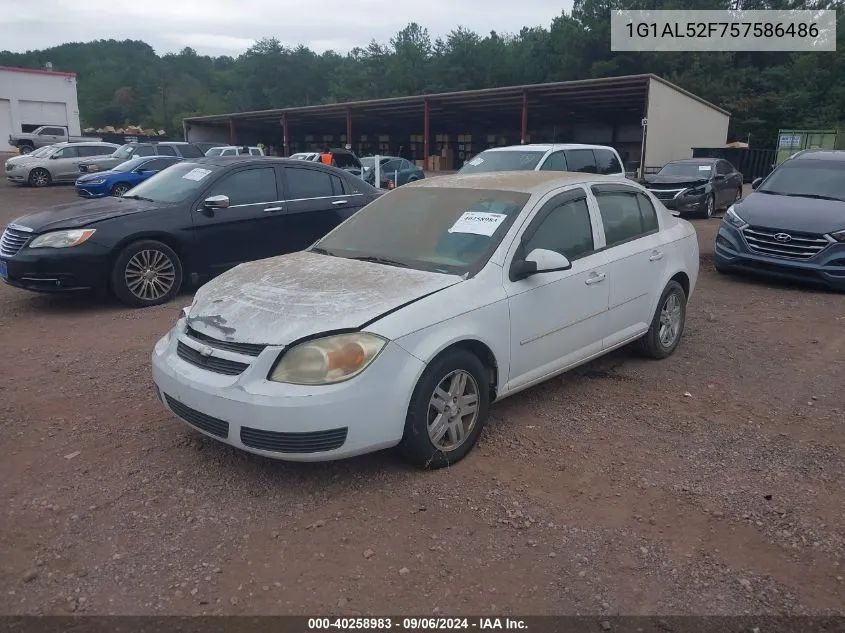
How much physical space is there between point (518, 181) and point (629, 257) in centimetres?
105

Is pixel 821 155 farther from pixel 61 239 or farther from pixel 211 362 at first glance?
A: pixel 61 239

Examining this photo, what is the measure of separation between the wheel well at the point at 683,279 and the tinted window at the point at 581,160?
237 inches

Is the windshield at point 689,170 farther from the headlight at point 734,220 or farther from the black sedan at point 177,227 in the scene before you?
the black sedan at point 177,227

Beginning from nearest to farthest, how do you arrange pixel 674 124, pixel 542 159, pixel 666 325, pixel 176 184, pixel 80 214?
pixel 666 325 < pixel 80 214 < pixel 176 184 < pixel 542 159 < pixel 674 124

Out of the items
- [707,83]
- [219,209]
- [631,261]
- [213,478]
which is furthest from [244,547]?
[707,83]

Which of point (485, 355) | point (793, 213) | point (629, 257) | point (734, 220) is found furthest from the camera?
point (734, 220)

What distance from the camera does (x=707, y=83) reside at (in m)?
42.9

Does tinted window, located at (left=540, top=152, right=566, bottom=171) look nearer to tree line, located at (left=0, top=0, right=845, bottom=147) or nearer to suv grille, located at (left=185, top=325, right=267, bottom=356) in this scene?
suv grille, located at (left=185, top=325, right=267, bottom=356)

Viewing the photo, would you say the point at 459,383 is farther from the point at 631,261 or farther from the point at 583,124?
the point at 583,124

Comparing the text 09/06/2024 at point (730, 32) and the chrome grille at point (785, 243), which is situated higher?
the text 09/06/2024 at point (730, 32)

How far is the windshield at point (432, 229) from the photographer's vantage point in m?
4.20

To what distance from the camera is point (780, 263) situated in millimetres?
A: 8523

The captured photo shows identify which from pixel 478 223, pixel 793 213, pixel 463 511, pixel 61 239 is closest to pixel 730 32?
pixel 793 213

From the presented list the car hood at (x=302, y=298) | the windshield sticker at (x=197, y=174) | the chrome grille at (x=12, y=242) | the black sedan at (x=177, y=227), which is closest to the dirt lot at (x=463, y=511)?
the car hood at (x=302, y=298)
